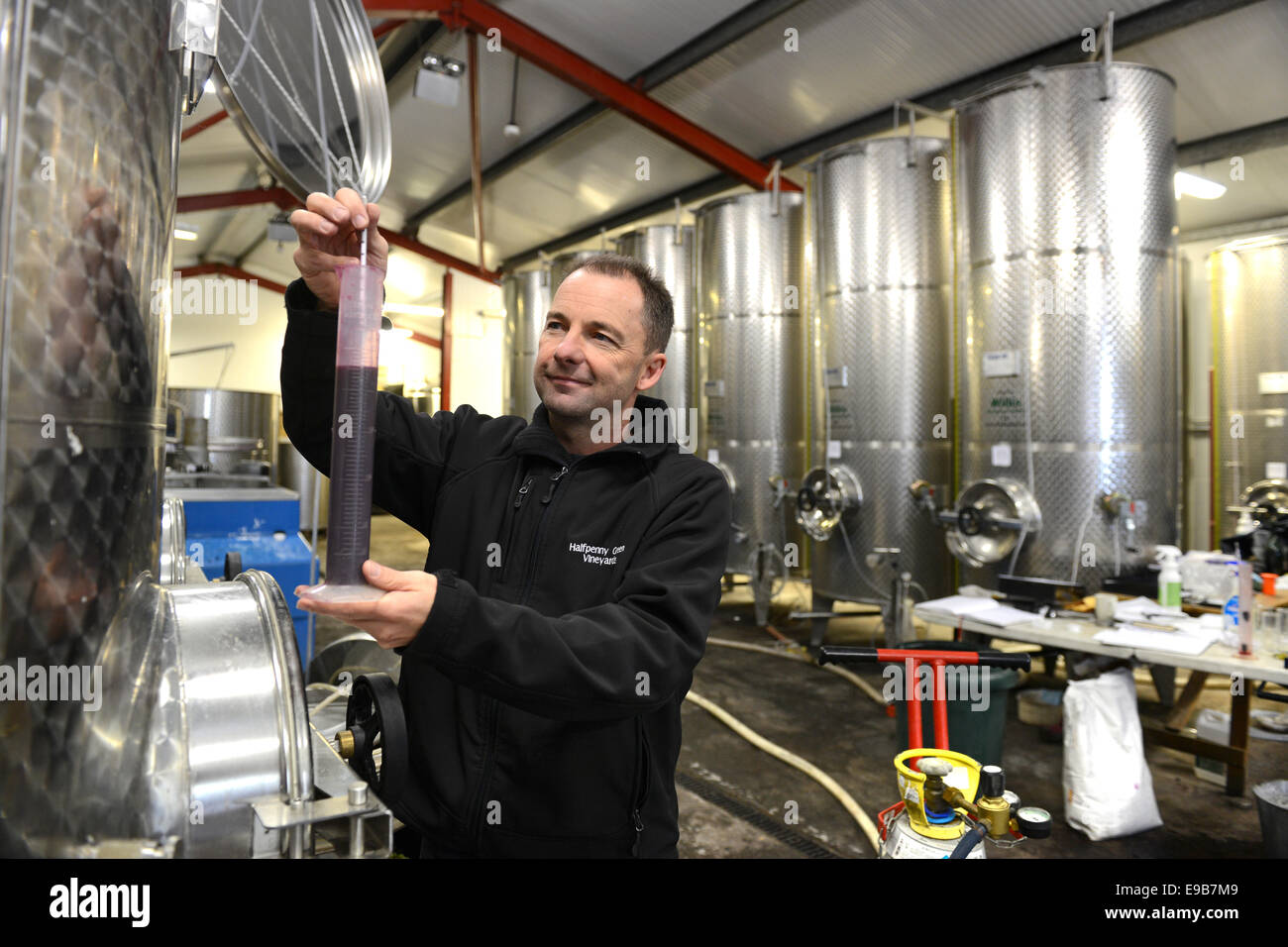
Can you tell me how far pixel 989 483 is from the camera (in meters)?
3.86

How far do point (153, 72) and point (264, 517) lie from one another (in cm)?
285

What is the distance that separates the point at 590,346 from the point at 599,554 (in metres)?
0.32

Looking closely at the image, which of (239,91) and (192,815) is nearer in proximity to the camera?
(192,815)

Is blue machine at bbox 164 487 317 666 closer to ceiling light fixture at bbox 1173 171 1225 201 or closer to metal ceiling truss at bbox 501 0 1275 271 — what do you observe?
metal ceiling truss at bbox 501 0 1275 271

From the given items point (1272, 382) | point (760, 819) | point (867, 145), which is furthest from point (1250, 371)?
point (760, 819)

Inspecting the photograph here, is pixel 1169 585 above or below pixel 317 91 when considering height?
below

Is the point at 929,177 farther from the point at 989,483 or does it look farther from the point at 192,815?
the point at 192,815

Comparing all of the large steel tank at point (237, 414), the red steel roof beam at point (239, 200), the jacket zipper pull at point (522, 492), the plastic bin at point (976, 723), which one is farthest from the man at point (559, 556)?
the red steel roof beam at point (239, 200)

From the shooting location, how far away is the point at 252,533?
3.36 metres

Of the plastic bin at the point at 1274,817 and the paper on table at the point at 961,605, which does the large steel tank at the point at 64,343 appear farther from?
the paper on table at the point at 961,605

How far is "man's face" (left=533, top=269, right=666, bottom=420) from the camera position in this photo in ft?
4.14

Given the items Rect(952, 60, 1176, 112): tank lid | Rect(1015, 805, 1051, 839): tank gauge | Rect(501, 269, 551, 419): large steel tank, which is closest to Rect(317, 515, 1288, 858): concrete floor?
Rect(1015, 805, 1051, 839): tank gauge

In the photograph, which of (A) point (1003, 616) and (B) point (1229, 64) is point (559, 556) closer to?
(A) point (1003, 616)

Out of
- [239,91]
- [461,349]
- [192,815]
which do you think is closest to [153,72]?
[239,91]
